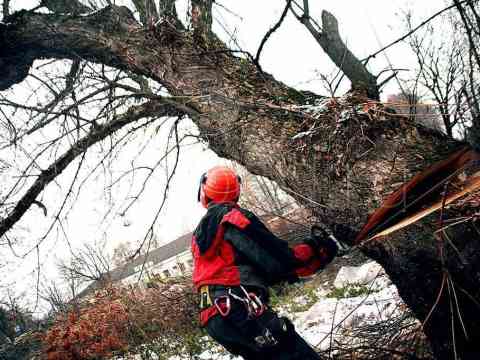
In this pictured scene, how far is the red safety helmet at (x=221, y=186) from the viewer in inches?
98.8

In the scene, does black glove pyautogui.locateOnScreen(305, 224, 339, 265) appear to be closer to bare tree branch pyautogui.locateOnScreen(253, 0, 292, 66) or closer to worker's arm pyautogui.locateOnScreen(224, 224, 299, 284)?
worker's arm pyautogui.locateOnScreen(224, 224, 299, 284)

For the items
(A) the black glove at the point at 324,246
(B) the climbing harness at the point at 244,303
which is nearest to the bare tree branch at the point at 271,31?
(A) the black glove at the point at 324,246

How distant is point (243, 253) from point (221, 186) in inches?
19.7

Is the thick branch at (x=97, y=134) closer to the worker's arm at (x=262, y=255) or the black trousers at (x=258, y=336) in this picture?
the worker's arm at (x=262, y=255)

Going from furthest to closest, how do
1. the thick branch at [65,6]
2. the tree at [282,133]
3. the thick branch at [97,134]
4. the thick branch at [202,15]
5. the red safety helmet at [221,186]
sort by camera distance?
the thick branch at [65,6], the thick branch at [97,134], the thick branch at [202,15], the red safety helmet at [221,186], the tree at [282,133]

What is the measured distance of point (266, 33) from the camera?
2084 mm

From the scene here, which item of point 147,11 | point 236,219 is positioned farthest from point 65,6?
point 236,219

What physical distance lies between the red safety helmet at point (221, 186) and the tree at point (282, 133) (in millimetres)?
237

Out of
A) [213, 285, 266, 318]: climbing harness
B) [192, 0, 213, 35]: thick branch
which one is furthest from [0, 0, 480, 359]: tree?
[213, 285, 266, 318]: climbing harness

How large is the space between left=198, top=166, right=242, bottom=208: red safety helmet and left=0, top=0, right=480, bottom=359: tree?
24cm

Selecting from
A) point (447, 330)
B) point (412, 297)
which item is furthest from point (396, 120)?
point (447, 330)

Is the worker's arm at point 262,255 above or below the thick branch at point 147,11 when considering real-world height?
below

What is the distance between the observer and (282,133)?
2.52 meters

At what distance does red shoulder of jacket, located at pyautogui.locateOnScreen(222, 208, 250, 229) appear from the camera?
2.19 meters
